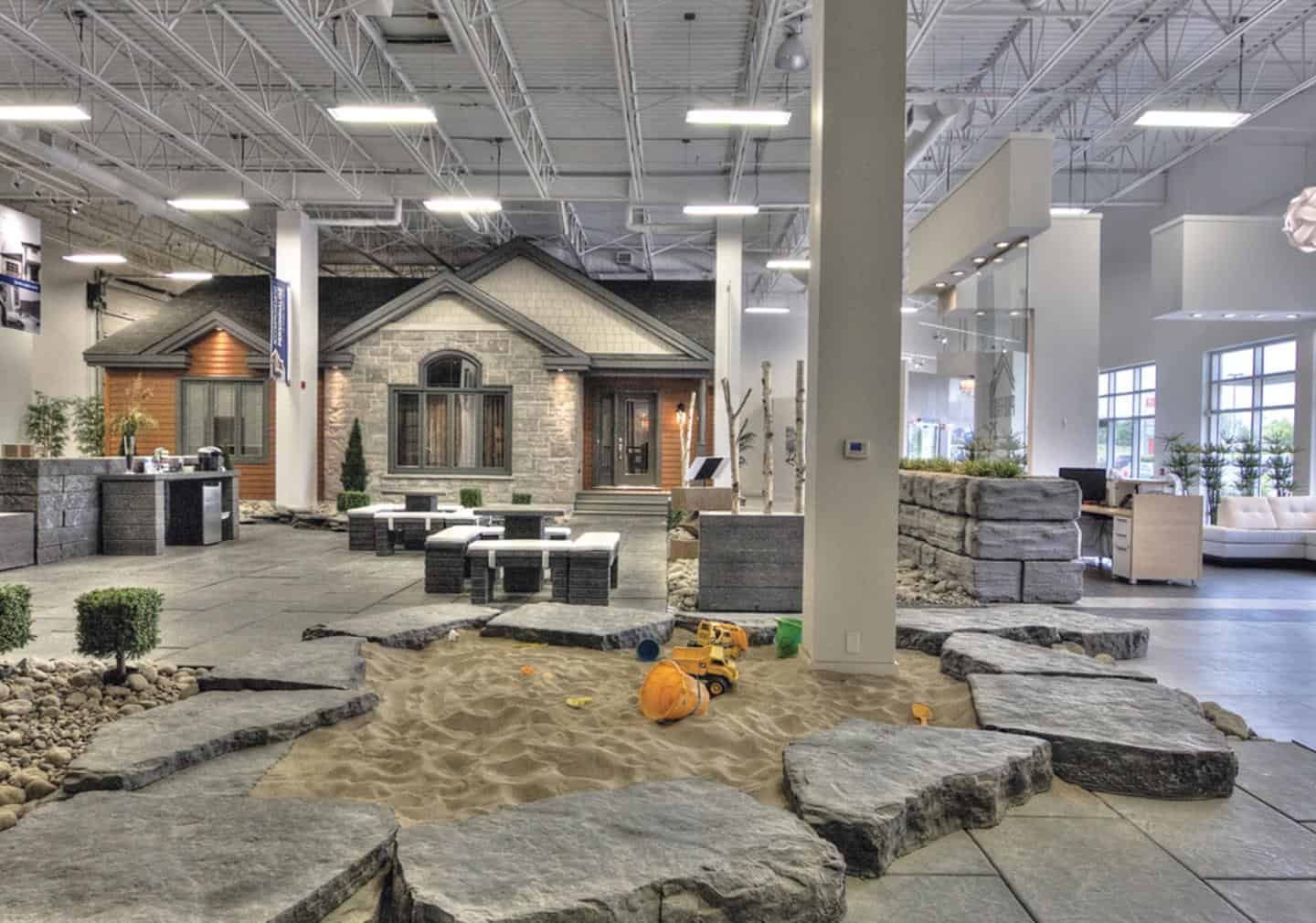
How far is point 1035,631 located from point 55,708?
19.5 ft

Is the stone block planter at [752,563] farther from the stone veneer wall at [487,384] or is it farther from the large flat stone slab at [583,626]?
the stone veneer wall at [487,384]

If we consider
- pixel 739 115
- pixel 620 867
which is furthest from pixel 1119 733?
pixel 739 115

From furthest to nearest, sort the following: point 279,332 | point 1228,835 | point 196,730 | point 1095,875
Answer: point 279,332, point 196,730, point 1228,835, point 1095,875

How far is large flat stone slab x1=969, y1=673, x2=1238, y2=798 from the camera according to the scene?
11.4 ft

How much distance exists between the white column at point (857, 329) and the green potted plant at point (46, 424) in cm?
1912

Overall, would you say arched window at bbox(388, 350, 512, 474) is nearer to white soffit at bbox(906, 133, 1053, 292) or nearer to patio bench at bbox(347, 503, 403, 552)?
patio bench at bbox(347, 503, 403, 552)

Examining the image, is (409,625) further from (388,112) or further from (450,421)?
(450,421)

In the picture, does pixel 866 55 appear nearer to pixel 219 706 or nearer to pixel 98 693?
pixel 219 706

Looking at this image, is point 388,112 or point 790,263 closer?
point 388,112

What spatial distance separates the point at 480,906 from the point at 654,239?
20.5 meters

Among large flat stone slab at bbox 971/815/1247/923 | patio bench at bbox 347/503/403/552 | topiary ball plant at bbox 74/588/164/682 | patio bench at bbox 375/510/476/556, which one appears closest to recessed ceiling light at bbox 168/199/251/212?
patio bench at bbox 347/503/403/552

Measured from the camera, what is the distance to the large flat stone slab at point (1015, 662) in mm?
4769

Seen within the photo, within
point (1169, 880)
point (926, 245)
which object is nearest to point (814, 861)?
point (1169, 880)

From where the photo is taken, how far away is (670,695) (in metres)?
4.00
